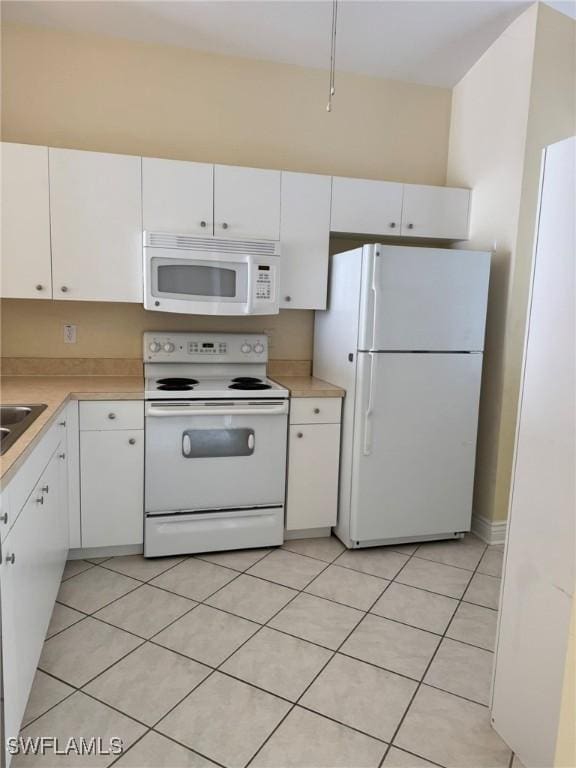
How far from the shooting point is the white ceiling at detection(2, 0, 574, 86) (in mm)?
2611

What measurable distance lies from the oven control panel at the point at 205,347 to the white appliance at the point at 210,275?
0.31 m

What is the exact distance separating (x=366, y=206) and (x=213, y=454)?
1654 mm

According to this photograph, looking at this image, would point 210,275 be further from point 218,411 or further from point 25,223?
point 25,223

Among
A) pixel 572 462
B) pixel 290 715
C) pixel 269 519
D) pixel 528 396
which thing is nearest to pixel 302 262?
pixel 269 519

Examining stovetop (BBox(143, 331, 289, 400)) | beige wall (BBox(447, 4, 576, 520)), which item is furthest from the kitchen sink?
beige wall (BBox(447, 4, 576, 520))

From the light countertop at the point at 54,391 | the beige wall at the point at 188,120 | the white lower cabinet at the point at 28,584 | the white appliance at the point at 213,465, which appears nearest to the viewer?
the white lower cabinet at the point at 28,584

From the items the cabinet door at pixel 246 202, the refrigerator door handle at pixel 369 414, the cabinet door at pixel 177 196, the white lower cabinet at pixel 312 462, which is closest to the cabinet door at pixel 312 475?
the white lower cabinet at pixel 312 462

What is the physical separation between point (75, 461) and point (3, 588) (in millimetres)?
1271

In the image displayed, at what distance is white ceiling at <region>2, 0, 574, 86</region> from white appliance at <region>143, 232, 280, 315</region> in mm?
1121

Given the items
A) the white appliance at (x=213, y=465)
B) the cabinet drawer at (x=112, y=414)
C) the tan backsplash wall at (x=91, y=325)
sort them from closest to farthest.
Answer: the cabinet drawer at (x=112, y=414), the white appliance at (x=213, y=465), the tan backsplash wall at (x=91, y=325)

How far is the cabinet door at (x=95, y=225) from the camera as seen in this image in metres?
2.63

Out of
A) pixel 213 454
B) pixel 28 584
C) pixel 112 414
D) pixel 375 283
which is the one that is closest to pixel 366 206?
pixel 375 283

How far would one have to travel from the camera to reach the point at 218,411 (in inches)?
104

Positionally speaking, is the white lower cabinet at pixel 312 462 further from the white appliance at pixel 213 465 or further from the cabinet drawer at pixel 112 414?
the cabinet drawer at pixel 112 414
